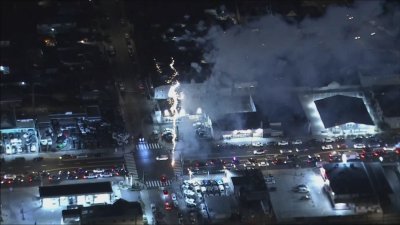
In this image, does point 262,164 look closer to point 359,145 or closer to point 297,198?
point 297,198

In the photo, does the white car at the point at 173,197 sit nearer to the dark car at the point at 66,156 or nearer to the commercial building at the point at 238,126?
the commercial building at the point at 238,126

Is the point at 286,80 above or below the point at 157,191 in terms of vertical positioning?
above

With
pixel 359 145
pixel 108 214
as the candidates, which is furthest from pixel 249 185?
pixel 359 145

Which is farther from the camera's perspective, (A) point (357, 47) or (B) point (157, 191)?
(A) point (357, 47)

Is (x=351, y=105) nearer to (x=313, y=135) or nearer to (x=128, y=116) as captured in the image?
(x=313, y=135)

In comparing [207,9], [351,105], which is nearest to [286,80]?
[351,105]

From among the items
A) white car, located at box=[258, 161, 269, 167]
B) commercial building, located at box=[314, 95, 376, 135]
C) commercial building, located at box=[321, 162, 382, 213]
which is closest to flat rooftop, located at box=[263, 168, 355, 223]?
commercial building, located at box=[321, 162, 382, 213]

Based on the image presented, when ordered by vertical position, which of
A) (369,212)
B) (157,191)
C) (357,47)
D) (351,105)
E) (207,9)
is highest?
(207,9)
